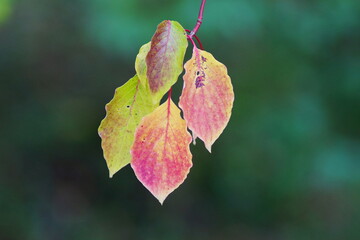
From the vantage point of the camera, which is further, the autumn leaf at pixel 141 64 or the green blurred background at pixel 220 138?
the green blurred background at pixel 220 138

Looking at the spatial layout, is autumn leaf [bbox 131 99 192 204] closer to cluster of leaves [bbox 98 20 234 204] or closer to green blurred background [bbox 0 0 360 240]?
cluster of leaves [bbox 98 20 234 204]

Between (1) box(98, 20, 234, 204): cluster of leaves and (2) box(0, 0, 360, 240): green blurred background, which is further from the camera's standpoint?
(2) box(0, 0, 360, 240): green blurred background

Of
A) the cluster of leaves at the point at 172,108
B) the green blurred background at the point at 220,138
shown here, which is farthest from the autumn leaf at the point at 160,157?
the green blurred background at the point at 220,138

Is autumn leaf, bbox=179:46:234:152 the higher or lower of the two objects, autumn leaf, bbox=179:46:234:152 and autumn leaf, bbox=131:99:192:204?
the higher

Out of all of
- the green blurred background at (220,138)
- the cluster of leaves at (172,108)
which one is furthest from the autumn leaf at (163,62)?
the green blurred background at (220,138)

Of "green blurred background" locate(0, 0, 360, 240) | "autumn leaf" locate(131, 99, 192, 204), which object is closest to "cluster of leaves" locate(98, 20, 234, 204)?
"autumn leaf" locate(131, 99, 192, 204)

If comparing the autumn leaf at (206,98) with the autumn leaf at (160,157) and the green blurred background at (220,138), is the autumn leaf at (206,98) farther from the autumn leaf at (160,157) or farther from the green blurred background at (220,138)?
the green blurred background at (220,138)

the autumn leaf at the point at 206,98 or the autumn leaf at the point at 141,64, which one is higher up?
the autumn leaf at the point at 141,64
